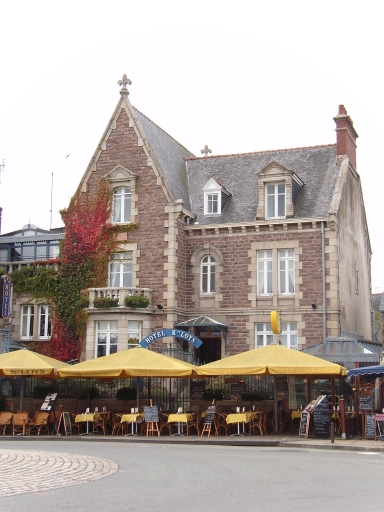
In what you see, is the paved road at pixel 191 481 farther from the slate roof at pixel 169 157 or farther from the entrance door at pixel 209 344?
the slate roof at pixel 169 157

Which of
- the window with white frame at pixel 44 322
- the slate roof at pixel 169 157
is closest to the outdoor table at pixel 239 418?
the slate roof at pixel 169 157

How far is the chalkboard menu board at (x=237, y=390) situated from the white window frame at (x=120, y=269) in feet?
26.1

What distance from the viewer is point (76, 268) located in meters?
Answer: 33.8

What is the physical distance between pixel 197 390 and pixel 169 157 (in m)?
12.8

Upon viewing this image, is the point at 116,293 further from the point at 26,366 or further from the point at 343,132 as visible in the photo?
the point at 343,132

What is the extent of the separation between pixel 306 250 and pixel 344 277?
8.59 ft

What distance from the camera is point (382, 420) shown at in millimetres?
22078

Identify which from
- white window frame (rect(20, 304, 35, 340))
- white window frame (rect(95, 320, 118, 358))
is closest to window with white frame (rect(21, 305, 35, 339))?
white window frame (rect(20, 304, 35, 340))

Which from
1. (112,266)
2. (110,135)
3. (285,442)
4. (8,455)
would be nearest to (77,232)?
(112,266)

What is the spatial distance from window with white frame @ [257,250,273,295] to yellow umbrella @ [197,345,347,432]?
875cm

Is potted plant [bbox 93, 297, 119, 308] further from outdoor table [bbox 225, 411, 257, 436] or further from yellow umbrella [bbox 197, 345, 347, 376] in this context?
outdoor table [bbox 225, 411, 257, 436]

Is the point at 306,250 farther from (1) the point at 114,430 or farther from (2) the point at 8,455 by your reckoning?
(2) the point at 8,455

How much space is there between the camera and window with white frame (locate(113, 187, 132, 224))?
33.8 metres

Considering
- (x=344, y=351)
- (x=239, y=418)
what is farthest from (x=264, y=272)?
(x=239, y=418)
